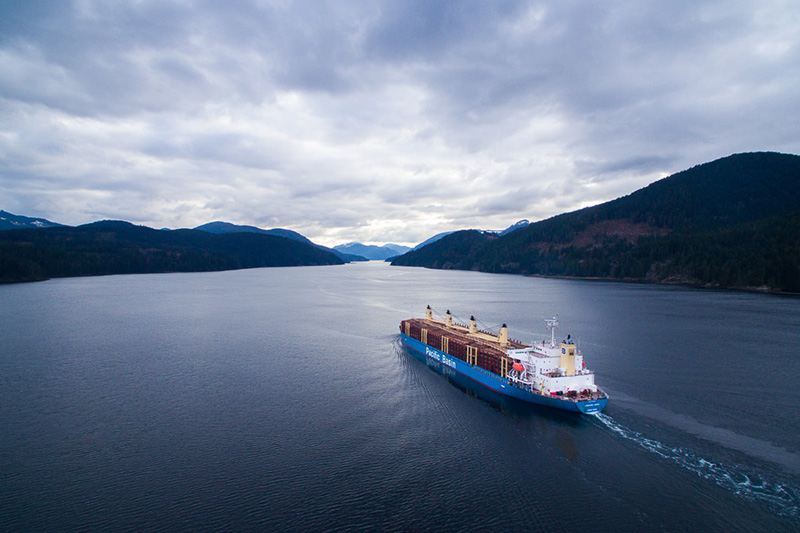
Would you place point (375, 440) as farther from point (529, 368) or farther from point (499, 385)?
point (529, 368)

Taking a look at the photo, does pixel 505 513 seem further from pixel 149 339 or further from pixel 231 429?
pixel 149 339

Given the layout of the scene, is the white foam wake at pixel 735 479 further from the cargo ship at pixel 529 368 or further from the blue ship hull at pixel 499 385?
the cargo ship at pixel 529 368

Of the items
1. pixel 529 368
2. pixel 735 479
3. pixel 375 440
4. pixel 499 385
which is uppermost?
pixel 529 368

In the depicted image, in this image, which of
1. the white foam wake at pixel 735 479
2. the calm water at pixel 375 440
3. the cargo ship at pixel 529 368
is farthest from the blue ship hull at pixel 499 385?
the white foam wake at pixel 735 479

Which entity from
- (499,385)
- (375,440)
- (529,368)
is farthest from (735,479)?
(375,440)

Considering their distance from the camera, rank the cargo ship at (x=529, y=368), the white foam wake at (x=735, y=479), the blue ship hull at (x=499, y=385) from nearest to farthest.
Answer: the white foam wake at (x=735, y=479), the blue ship hull at (x=499, y=385), the cargo ship at (x=529, y=368)

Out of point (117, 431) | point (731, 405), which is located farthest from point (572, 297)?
point (117, 431)
